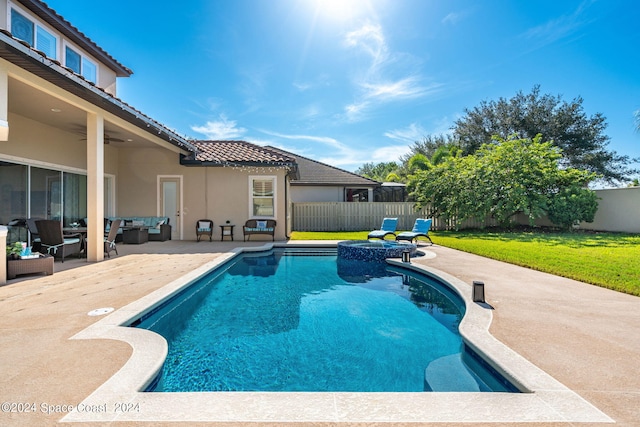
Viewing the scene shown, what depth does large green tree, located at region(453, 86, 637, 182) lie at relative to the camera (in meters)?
26.1

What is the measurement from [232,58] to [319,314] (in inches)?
567

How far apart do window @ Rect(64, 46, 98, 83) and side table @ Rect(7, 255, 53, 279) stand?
250 inches

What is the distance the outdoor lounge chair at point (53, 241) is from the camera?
7.51 m

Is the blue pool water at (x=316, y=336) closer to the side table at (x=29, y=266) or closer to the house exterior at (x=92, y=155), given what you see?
the side table at (x=29, y=266)

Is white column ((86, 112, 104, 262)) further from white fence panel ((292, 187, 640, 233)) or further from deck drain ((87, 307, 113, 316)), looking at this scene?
white fence panel ((292, 187, 640, 233))

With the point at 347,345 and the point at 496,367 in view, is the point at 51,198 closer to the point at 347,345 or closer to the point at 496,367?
the point at 347,345

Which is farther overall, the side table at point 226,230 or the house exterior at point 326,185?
the house exterior at point 326,185

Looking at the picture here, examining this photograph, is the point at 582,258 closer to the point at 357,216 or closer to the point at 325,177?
the point at 357,216

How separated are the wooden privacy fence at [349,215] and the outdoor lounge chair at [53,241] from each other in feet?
39.2

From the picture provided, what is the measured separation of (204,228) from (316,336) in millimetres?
10179

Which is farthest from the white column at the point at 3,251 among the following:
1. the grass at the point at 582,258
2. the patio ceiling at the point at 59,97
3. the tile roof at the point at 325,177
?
the tile roof at the point at 325,177

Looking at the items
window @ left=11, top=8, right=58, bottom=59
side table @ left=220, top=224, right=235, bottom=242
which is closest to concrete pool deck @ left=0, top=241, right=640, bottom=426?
side table @ left=220, top=224, right=235, bottom=242

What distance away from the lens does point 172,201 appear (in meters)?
13.6

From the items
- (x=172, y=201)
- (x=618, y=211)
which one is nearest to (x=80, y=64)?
(x=172, y=201)
